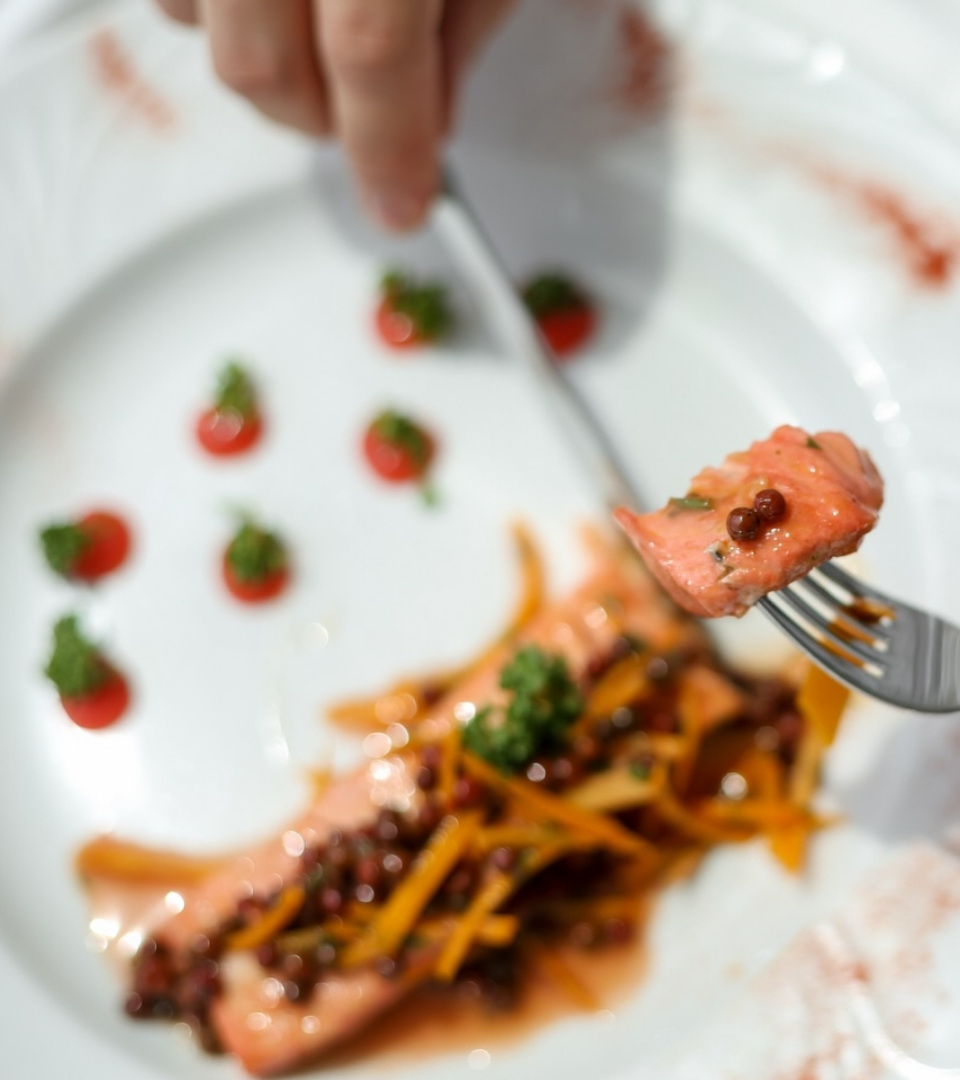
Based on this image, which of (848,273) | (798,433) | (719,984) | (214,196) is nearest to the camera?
(798,433)

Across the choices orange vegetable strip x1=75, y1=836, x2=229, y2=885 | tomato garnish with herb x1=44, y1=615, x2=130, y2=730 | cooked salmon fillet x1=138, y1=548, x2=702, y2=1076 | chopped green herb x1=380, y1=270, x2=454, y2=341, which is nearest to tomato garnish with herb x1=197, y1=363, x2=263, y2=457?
chopped green herb x1=380, y1=270, x2=454, y2=341

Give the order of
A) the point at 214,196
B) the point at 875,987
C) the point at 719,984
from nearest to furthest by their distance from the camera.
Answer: the point at 875,987 → the point at 719,984 → the point at 214,196

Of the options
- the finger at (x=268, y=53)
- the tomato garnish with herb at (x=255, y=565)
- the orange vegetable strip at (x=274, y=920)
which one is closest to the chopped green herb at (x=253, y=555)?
the tomato garnish with herb at (x=255, y=565)

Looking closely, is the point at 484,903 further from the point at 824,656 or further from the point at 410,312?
the point at 410,312

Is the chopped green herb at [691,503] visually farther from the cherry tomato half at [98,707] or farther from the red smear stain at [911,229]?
the cherry tomato half at [98,707]

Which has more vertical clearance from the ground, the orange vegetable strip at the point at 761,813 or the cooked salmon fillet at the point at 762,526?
the cooked salmon fillet at the point at 762,526

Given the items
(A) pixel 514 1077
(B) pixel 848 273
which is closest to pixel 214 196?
(B) pixel 848 273

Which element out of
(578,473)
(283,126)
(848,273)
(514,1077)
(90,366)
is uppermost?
(283,126)

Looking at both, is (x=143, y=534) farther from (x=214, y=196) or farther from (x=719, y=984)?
(x=719, y=984)
